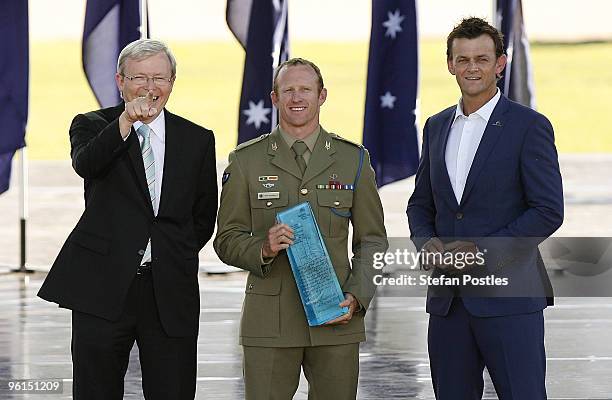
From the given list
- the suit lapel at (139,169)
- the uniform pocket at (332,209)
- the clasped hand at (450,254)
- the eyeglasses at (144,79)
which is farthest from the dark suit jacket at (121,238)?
the clasped hand at (450,254)

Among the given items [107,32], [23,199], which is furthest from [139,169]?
[23,199]

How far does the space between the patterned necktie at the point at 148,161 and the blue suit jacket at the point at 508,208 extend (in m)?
0.98

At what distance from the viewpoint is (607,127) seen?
45.0 m

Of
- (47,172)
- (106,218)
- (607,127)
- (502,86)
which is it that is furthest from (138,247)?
(607,127)

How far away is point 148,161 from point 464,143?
1131 mm

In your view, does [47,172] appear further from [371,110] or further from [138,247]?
[138,247]

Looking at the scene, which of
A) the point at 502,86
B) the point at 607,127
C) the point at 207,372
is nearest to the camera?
the point at 207,372

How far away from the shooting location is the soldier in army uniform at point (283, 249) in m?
4.52

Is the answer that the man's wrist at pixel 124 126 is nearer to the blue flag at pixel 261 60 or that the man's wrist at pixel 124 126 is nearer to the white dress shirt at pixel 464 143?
the white dress shirt at pixel 464 143

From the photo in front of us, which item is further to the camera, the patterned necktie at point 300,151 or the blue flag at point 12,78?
the blue flag at point 12,78

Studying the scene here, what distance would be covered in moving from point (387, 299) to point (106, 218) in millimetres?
7367

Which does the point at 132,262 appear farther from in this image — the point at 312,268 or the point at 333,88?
the point at 333,88

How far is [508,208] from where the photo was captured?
4.45 m

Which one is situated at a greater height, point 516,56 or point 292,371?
point 516,56
